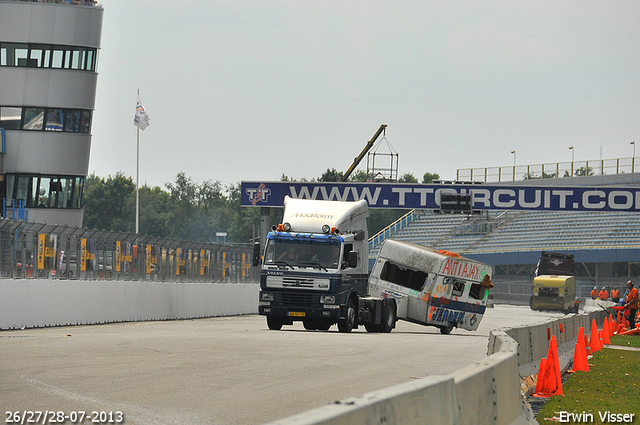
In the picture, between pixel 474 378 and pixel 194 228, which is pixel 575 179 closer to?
pixel 474 378

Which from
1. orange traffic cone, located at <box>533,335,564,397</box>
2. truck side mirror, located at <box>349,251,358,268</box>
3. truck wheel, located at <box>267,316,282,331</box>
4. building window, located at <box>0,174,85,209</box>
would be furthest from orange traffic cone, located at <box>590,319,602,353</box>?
building window, located at <box>0,174,85,209</box>

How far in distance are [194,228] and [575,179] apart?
95.1m

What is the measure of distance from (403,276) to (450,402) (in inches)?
815

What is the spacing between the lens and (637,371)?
15.6 meters

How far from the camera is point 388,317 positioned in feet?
81.9

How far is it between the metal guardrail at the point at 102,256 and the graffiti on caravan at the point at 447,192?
6.74m

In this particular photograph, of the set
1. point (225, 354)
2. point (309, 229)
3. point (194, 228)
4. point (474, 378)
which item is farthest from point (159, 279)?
point (194, 228)

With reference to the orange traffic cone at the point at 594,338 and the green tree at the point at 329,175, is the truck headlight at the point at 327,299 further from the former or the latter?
the green tree at the point at 329,175

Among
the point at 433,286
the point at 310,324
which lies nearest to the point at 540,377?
the point at 310,324

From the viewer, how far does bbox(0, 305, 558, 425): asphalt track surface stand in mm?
8688

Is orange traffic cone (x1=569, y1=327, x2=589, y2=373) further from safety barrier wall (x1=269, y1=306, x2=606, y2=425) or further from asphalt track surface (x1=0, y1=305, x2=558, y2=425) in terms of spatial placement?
safety barrier wall (x1=269, y1=306, x2=606, y2=425)

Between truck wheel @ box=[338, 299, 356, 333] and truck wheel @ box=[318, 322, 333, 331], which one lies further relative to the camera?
truck wheel @ box=[318, 322, 333, 331]

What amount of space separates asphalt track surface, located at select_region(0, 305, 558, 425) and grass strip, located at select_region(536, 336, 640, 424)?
77.8 inches

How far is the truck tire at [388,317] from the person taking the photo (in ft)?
81.5
